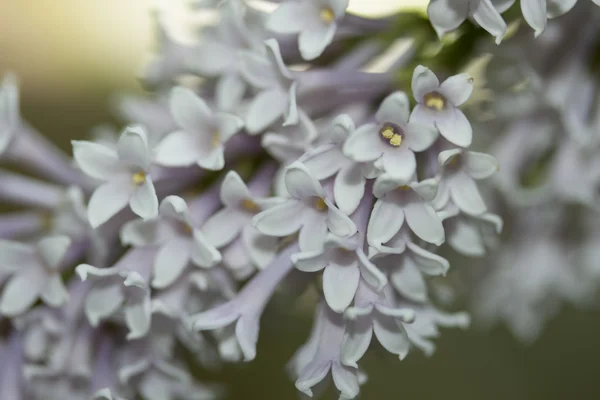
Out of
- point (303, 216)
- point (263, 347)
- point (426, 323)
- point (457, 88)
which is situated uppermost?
point (457, 88)

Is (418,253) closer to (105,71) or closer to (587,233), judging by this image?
(587,233)

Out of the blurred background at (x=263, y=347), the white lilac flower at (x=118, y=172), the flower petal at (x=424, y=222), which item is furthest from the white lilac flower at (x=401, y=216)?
the blurred background at (x=263, y=347)

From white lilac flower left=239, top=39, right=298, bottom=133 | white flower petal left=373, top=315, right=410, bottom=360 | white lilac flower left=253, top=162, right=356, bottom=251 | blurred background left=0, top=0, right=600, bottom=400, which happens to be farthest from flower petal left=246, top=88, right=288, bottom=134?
blurred background left=0, top=0, right=600, bottom=400

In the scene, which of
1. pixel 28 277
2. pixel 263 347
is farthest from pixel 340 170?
pixel 263 347

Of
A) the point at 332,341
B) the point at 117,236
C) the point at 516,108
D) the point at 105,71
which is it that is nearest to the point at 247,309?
the point at 332,341

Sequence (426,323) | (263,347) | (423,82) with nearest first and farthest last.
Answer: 1. (423,82)
2. (426,323)
3. (263,347)

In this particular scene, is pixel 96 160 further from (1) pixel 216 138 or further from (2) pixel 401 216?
(2) pixel 401 216

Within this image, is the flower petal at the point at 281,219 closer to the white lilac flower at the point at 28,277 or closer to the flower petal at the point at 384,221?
the flower petal at the point at 384,221
